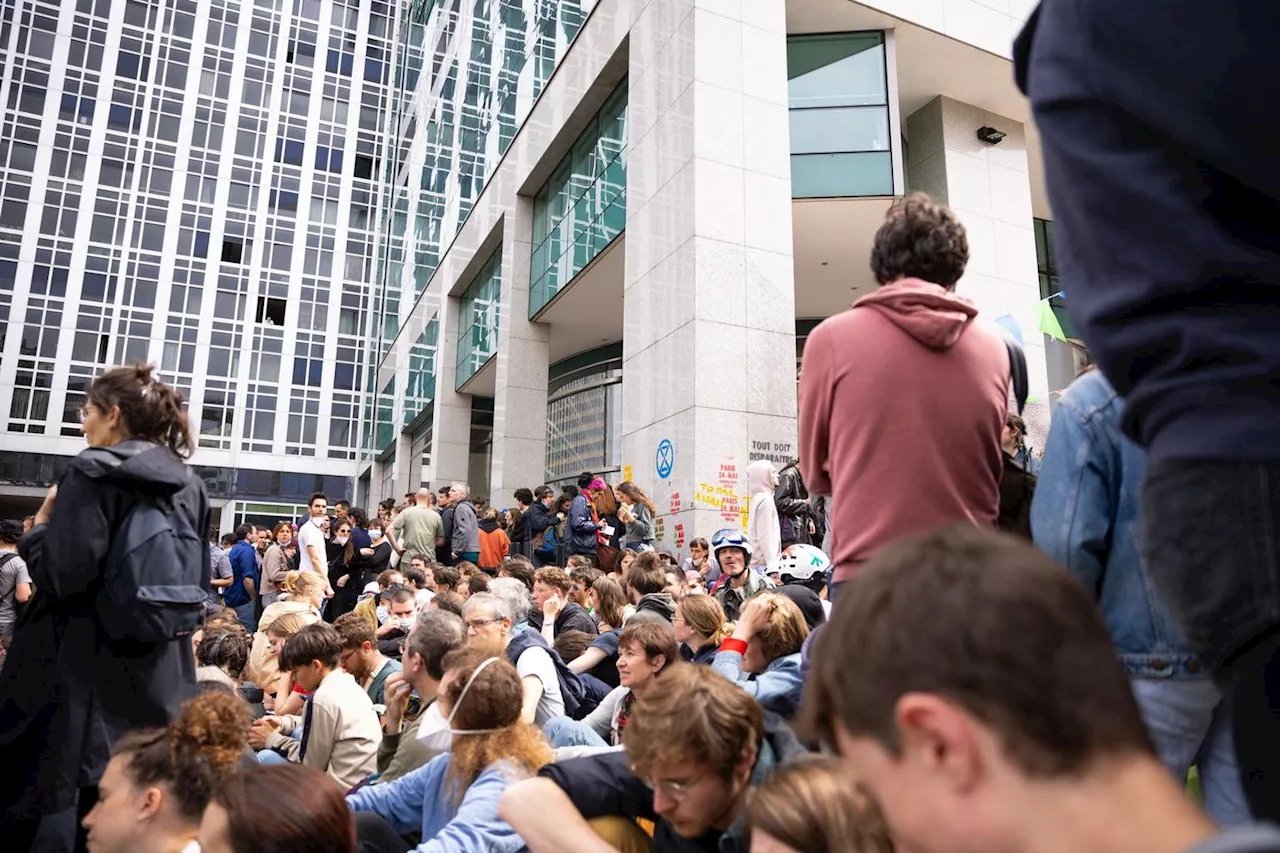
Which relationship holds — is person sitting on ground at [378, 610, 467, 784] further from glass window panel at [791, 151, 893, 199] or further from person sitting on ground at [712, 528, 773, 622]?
glass window panel at [791, 151, 893, 199]

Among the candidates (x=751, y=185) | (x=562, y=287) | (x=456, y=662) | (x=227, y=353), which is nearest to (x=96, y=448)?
(x=456, y=662)

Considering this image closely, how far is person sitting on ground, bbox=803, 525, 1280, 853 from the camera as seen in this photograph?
2.60 feet

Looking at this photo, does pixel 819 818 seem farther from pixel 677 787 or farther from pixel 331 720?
pixel 331 720

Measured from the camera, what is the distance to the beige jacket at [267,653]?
6717 mm

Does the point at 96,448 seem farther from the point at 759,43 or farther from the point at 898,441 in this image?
the point at 759,43

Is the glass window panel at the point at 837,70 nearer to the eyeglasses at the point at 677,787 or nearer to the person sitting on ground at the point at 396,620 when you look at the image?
the person sitting on ground at the point at 396,620

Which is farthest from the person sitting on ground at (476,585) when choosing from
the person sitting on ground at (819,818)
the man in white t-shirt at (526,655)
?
the person sitting on ground at (819,818)

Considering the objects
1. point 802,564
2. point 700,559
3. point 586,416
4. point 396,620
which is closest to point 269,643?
point 396,620

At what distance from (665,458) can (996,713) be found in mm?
11526

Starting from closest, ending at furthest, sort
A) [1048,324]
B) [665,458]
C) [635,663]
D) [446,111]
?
[635,663] < [1048,324] < [665,458] < [446,111]

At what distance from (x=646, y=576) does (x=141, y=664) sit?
4294 mm

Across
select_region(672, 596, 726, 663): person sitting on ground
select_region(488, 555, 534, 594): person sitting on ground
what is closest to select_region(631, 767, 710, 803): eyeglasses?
select_region(672, 596, 726, 663): person sitting on ground

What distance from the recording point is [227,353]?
40.8 meters

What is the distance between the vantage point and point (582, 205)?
17359mm
